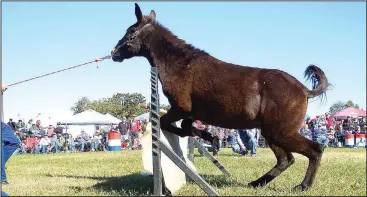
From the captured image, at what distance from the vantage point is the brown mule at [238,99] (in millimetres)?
6691

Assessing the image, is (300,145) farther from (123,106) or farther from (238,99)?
(123,106)

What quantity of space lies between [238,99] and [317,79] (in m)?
1.77

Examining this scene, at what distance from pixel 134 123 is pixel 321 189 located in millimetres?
26381

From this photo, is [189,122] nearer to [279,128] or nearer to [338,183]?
[279,128]

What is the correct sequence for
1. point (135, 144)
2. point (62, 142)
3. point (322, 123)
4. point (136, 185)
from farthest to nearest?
point (135, 144)
point (62, 142)
point (322, 123)
point (136, 185)

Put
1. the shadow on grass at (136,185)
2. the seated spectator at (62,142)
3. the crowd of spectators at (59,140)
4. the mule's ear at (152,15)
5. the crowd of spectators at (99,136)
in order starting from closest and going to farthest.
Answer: the shadow on grass at (136,185)
the mule's ear at (152,15)
the crowd of spectators at (99,136)
the crowd of spectators at (59,140)
the seated spectator at (62,142)

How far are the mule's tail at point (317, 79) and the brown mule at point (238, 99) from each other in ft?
0.23

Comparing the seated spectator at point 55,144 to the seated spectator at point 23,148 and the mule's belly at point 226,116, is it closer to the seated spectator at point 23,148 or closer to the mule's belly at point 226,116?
the seated spectator at point 23,148

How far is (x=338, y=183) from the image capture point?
776cm

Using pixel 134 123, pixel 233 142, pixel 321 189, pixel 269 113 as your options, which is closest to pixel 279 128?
pixel 269 113

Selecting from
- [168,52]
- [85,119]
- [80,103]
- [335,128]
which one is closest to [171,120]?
[168,52]

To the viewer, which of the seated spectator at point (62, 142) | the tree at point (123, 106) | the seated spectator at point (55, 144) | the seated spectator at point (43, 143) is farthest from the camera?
the tree at point (123, 106)

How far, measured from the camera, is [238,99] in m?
6.72

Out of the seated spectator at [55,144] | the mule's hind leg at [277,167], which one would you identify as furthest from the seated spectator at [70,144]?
the mule's hind leg at [277,167]
